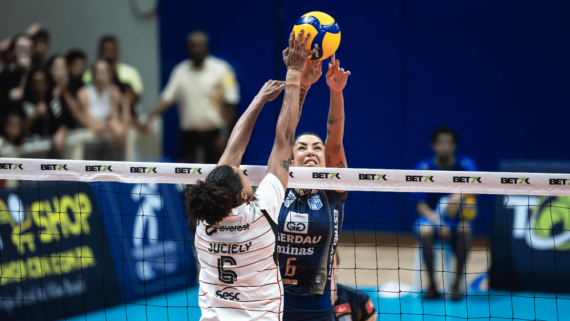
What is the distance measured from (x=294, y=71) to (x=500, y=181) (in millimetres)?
1602

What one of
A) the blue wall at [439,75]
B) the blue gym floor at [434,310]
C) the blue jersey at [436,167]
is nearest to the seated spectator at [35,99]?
the blue wall at [439,75]

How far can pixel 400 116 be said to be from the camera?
11203 mm

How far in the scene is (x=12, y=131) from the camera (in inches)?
387

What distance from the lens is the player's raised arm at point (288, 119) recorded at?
12.7 feet

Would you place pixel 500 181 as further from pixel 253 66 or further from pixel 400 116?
pixel 253 66

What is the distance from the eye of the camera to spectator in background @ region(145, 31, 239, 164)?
11227 millimetres

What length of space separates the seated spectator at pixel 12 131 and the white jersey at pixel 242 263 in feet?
23.1

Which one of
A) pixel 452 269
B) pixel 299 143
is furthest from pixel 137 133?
pixel 299 143

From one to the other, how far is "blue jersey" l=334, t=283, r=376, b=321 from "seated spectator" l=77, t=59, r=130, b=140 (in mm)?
6756

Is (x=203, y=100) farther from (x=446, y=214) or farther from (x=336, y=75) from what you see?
(x=336, y=75)

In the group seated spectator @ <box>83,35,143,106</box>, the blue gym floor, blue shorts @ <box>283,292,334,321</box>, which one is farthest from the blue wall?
blue shorts @ <box>283,292,334,321</box>

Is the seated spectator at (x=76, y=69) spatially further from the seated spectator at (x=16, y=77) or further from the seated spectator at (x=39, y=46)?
the seated spectator at (x=16, y=77)

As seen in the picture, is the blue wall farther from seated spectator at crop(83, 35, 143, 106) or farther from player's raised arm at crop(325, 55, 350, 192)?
player's raised arm at crop(325, 55, 350, 192)

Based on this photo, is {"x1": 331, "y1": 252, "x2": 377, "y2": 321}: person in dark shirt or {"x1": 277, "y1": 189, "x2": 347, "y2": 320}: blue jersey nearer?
{"x1": 277, "y1": 189, "x2": 347, "y2": 320}: blue jersey
